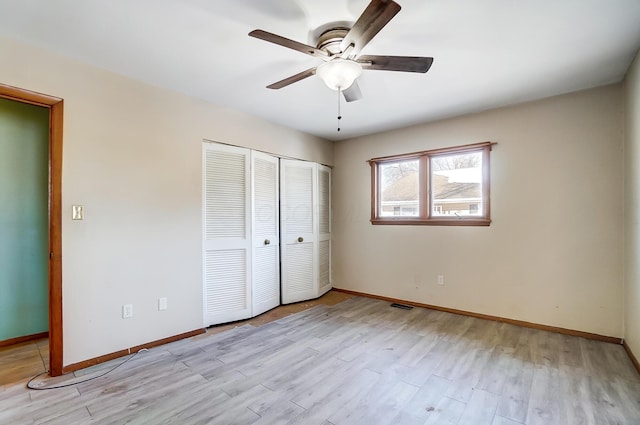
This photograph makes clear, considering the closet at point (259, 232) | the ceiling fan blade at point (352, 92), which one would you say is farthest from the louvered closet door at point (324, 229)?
the ceiling fan blade at point (352, 92)

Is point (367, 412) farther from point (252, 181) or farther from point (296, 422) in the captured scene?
point (252, 181)

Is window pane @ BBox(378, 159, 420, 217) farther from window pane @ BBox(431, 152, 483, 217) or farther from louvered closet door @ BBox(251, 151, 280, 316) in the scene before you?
louvered closet door @ BBox(251, 151, 280, 316)

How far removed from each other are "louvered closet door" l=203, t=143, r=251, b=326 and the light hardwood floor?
15.4 inches

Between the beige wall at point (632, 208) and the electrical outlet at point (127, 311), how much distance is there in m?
4.25

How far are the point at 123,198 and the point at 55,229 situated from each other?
522 millimetres

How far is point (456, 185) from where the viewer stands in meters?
3.72

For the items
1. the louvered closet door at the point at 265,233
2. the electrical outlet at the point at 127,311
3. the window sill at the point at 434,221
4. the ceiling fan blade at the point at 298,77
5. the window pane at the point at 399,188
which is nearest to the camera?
the ceiling fan blade at the point at 298,77

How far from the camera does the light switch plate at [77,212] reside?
2324 mm

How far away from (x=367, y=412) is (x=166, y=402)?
4.34ft

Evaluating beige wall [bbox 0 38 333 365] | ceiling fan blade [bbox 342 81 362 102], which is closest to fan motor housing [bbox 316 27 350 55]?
ceiling fan blade [bbox 342 81 362 102]

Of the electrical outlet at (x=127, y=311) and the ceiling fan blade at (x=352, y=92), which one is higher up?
the ceiling fan blade at (x=352, y=92)

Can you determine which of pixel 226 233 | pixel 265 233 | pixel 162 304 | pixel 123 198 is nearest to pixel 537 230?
pixel 265 233

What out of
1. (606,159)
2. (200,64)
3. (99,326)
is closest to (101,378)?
(99,326)

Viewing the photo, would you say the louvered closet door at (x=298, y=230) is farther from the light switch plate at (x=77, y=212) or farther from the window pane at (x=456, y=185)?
the light switch plate at (x=77, y=212)
